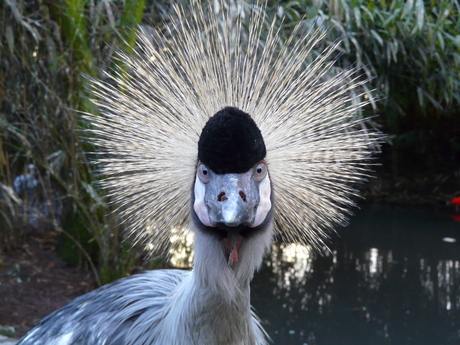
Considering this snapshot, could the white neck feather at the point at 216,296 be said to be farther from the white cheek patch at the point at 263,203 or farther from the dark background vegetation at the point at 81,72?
the dark background vegetation at the point at 81,72

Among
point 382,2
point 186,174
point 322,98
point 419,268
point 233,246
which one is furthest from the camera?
point 419,268

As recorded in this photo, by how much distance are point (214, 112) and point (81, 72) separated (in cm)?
97

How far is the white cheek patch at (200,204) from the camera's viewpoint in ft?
3.67

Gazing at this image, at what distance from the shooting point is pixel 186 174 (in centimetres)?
128

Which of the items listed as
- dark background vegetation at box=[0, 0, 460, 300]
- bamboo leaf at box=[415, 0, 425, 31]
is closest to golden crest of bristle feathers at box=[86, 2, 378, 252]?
dark background vegetation at box=[0, 0, 460, 300]

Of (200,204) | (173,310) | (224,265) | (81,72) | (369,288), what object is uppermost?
(81,72)

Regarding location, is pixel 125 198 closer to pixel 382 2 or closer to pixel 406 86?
pixel 382 2

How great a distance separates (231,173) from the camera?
1.09m

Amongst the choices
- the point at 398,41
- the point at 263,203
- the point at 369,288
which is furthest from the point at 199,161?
the point at 398,41

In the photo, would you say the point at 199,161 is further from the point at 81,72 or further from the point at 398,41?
the point at 398,41

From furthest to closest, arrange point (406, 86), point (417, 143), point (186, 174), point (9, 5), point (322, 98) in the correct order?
point (417, 143) → point (406, 86) → point (9, 5) → point (322, 98) → point (186, 174)

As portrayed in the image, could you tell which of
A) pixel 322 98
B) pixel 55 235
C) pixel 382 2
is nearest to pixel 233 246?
pixel 322 98

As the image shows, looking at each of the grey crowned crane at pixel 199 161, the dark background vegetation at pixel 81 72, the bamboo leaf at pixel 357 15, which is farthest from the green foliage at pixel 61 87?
the bamboo leaf at pixel 357 15

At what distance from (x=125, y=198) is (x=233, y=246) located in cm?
39
